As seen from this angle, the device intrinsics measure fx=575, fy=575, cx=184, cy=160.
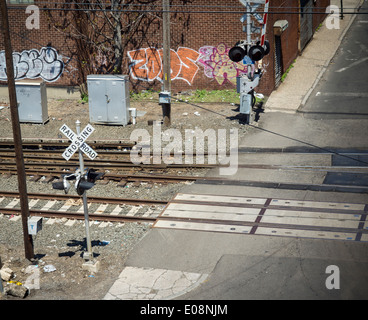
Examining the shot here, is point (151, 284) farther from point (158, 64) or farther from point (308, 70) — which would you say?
point (308, 70)

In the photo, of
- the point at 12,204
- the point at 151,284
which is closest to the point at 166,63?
the point at 12,204

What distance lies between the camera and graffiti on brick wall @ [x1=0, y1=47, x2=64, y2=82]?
1030 inches

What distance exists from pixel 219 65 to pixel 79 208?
11.8 metres

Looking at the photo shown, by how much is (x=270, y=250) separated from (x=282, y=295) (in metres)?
1.73

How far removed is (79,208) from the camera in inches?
608

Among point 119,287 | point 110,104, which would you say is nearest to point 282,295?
point 119,287

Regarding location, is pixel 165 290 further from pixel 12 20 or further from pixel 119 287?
pixel 12 20

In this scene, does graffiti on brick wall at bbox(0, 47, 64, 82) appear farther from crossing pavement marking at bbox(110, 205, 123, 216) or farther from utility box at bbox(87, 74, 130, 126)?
crossing pavement marking at bbox(110, 205, 123, 216)

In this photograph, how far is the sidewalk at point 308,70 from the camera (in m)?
23.8

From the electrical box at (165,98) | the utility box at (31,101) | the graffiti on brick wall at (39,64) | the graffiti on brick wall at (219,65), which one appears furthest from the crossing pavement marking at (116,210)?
the graffiti on brick wall at (39,64)

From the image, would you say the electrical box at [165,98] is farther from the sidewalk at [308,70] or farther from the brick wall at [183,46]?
the brick wall at [183,46]

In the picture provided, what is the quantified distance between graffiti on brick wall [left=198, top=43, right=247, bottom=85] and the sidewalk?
1899 millimetres

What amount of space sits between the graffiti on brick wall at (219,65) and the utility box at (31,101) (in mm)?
7059
